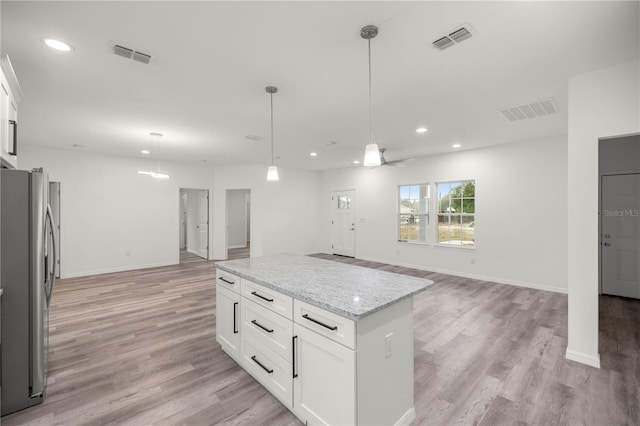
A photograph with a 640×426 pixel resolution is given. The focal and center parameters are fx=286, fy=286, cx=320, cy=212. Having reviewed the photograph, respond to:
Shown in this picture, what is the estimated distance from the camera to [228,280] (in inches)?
107

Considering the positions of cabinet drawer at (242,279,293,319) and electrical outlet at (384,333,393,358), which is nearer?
electrical outlet at (384,333,393,358)

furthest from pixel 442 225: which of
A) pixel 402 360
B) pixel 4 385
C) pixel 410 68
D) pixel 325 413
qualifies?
pixel 4 385

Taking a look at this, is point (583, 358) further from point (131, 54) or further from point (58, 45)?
point (58, 45)

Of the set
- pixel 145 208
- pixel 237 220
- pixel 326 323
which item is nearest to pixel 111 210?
pixel 145 208

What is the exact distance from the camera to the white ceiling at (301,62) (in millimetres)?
1844

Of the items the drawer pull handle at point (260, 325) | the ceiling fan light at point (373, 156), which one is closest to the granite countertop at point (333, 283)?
the drawer pull handle at point (260, 325)

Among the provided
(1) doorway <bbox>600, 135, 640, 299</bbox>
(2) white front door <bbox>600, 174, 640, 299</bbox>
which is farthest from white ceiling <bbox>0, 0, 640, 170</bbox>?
(2) white front door <bbox>600, 174, 640, 299</bbox>

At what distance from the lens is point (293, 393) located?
198 centimetres

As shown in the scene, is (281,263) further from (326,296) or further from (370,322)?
(370,322)

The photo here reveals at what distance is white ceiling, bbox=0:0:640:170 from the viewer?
1844 mm

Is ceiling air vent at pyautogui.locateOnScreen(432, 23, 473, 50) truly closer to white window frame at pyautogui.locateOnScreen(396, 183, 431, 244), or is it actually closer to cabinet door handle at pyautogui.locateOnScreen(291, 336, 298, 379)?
cabinet door handle at pyautogui.locateOnScreen(291, 336, 298, 379)

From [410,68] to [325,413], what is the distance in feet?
9.04

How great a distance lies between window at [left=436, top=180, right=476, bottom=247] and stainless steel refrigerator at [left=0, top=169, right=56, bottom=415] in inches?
259

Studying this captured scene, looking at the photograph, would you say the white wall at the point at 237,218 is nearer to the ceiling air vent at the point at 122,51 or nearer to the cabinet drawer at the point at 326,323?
the ceiling air vent at the point at 122,51
